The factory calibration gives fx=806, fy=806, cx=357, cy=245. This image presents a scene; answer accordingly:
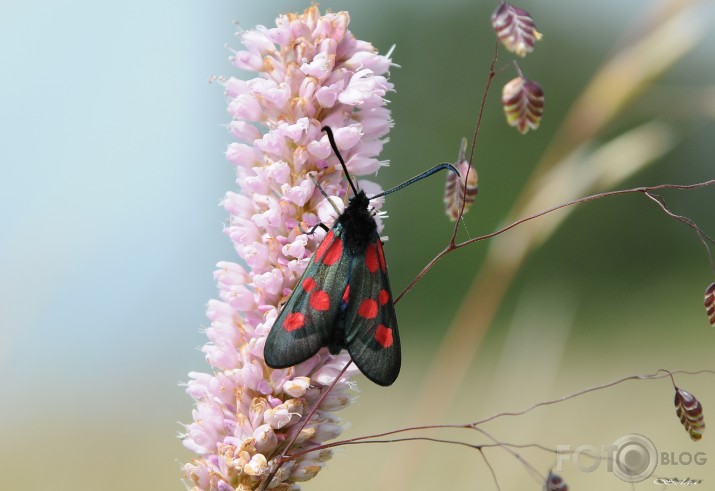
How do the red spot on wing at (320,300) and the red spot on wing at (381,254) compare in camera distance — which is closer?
the red spot on wing at (320,300)

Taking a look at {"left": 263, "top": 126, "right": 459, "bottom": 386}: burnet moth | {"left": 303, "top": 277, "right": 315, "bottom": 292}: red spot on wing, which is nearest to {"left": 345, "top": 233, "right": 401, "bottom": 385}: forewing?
{"left": 263, "top": 126, "right": 459, "bottom": 386}: burnet moth

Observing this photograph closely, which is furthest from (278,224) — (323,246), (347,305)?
(347,305)

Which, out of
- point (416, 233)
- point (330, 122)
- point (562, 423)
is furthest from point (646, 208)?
point (330, 122)

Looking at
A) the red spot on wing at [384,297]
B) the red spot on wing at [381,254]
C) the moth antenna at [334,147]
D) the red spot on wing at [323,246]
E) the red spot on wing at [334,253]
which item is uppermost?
the moth antenna at [334,147]

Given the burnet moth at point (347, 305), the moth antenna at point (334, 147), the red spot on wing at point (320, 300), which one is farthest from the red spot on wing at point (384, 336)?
the moth antenna at point (334, 147)

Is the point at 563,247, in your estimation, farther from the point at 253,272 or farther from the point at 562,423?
the point at 253,272

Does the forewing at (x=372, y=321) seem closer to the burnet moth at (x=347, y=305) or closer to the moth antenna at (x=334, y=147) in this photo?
the burnet moth at (x=347, y=305)

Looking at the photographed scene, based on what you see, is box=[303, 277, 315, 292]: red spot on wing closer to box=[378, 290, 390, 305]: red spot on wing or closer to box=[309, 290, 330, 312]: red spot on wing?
box=[309, 290, 330, 312]: red spot on wing
